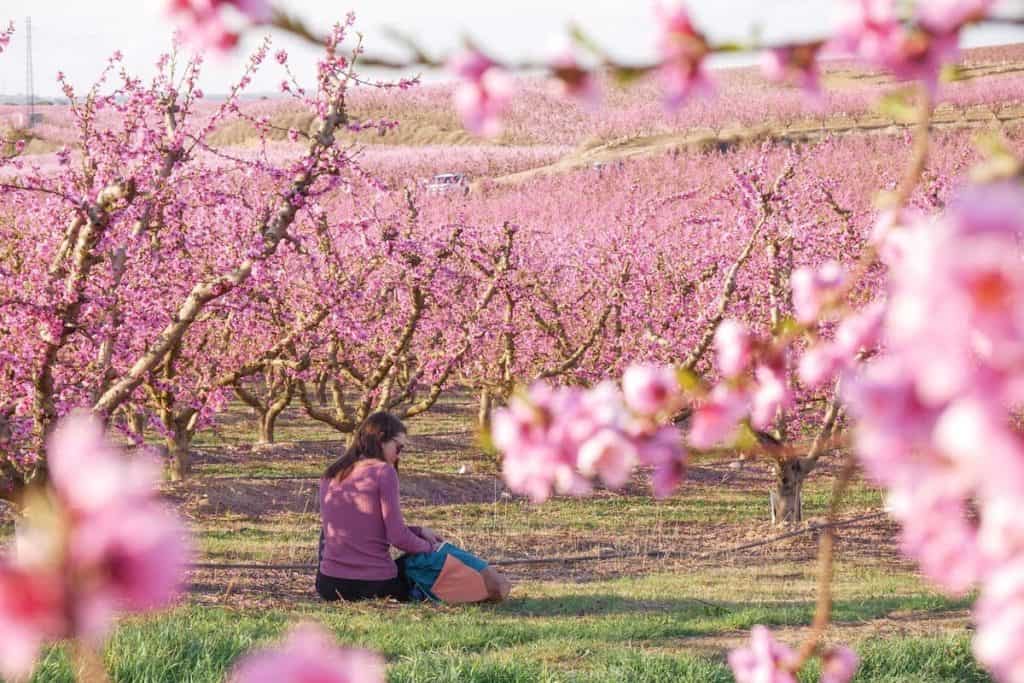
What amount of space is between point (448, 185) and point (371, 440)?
3351 centimetres

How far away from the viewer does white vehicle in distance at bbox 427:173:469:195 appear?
3841cm

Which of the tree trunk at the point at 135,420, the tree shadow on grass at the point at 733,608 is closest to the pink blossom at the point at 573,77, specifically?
the tree shadow on grass at the point at 733,608

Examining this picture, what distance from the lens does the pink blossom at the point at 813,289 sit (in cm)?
141

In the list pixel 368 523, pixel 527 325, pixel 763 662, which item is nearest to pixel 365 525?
pixel 368 523

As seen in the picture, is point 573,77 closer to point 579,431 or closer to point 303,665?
point 579,431

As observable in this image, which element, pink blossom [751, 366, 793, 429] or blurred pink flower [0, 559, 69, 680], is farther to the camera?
pink blossom [751, 366, 793, 429]

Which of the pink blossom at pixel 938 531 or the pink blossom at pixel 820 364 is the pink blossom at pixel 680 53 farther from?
the pink blossom at pixel 938 531

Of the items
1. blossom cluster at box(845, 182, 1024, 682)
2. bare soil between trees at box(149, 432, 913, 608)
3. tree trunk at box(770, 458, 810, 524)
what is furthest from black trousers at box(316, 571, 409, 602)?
blossom cluster at box(845, 182, 1024, 682)

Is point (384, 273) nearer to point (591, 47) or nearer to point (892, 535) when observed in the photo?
point (892, 535)

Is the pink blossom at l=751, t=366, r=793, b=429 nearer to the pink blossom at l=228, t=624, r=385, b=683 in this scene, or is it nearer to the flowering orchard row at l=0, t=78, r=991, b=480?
the pink blossom at l=228, t=624, r=385, b=683

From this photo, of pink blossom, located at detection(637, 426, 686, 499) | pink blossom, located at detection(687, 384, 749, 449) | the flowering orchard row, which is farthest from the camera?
the flowering orchard row

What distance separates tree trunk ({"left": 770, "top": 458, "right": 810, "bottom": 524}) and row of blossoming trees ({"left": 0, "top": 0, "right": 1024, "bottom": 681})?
0.10 feet

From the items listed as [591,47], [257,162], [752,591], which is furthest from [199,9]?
[752,591]

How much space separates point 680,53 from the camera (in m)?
1.12
